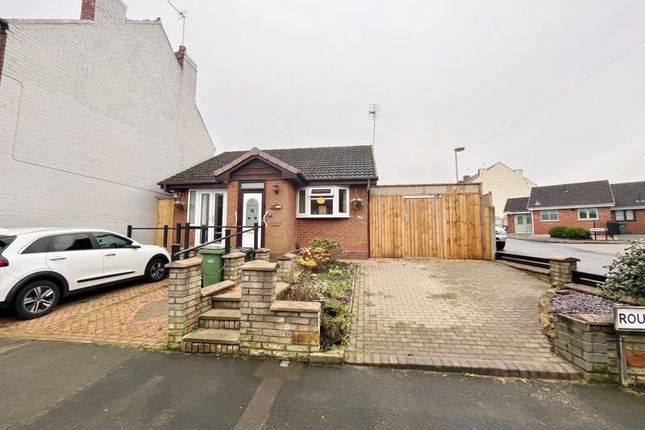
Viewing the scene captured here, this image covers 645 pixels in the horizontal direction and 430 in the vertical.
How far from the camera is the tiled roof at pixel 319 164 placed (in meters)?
9.74

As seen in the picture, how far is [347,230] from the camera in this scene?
380 inches

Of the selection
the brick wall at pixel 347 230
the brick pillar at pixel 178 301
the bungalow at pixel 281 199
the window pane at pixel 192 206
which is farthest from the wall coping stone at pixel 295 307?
the window pane at pixel 192 206

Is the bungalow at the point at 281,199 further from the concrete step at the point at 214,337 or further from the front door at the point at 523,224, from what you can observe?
the front door at the point at 523,224

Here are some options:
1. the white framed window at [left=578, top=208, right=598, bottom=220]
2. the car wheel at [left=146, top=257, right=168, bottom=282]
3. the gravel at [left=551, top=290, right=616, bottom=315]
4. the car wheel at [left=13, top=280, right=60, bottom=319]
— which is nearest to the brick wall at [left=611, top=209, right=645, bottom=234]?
the white framed window at [left=578, top=208, right=598, bottom=220]

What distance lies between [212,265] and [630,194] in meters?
39.7

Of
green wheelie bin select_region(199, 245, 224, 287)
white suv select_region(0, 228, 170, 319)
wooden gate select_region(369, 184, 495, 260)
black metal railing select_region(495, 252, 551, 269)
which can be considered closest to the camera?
white suv select_region(0, 228, 170, 319)

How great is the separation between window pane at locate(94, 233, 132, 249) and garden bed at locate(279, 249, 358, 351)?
435cm

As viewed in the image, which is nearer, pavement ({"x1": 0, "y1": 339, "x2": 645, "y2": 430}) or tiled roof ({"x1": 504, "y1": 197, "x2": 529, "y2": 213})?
pavement ({"x1": 0, "y1": 339, "x2": 645, "y2": 430})

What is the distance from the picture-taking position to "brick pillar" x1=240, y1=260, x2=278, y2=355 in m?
3.44

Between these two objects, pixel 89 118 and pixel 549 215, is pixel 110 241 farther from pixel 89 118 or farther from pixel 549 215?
pixel 549 215

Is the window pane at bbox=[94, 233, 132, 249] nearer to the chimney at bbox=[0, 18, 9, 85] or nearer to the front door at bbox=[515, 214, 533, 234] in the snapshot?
the chimney at bbox=[0, 18, 9, 85]

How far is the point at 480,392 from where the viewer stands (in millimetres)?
2678

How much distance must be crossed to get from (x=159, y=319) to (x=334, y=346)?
3137 millimetres

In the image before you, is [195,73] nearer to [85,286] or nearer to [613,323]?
[85,286]
